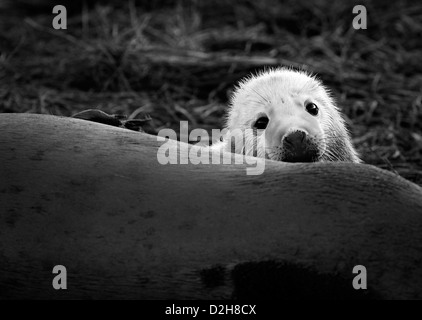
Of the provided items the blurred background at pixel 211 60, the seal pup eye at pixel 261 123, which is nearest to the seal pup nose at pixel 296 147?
the seal pup eye at pixel 261 123

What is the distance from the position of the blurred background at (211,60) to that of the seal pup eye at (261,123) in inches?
26.8

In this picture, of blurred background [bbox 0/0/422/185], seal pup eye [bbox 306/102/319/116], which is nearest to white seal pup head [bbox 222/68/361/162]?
seal pup eye [bbox 306/102/319/116]

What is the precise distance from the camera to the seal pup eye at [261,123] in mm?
3809

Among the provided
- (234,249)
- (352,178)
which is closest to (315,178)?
(352,178)

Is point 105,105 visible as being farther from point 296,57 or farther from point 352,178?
point 352,178

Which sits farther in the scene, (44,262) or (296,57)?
(296,57)

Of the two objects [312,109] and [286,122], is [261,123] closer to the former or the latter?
[312,109]

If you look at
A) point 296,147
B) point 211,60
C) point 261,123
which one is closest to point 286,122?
point 296,147

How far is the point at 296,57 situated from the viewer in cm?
608

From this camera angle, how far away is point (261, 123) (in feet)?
12.6

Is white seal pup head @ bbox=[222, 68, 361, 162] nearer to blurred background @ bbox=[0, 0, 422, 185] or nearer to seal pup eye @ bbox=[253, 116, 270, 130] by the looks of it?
seal pup eye @ bbox=[253, 116, 270, 130]
